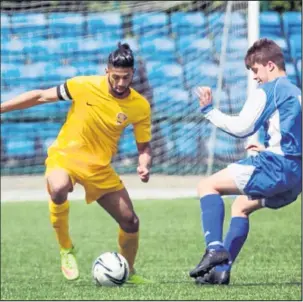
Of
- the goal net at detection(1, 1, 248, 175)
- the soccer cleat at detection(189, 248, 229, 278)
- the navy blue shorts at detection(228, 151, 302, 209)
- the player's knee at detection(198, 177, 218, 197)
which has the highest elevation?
the navy blue shorts at detection(228, 151, 302, 209)

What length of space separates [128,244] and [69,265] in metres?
0.52

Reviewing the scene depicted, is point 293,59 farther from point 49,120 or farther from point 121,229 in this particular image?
point 121,229

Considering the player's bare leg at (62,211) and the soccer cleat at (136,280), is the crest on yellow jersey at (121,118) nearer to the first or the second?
the player's bare leg at (62,211)

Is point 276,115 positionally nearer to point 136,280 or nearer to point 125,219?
point 125,219

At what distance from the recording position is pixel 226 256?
7.21 metres

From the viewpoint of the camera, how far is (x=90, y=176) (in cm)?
830

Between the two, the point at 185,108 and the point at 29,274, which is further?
the point at 185,108

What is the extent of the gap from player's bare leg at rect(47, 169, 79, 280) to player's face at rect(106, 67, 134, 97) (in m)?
0.74

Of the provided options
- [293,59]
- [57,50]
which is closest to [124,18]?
[57,50]

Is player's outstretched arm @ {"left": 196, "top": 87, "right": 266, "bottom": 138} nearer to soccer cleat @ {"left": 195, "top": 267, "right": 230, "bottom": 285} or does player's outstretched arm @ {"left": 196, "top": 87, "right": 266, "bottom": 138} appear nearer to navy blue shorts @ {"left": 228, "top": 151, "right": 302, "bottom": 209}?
navy blue shorts @ {"left": 228, "top": 151, "right": 302, "bottom": 209}

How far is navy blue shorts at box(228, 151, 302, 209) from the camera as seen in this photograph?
7.27m

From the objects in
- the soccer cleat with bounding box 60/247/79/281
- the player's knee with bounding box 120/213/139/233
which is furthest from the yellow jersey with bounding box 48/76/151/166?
the soccer cleat with bounding box 60/247/79/281

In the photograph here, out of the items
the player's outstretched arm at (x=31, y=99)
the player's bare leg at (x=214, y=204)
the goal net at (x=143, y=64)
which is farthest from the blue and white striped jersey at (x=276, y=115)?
the goal net at (x=143, y=64)

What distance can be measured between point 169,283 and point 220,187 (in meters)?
1.15
